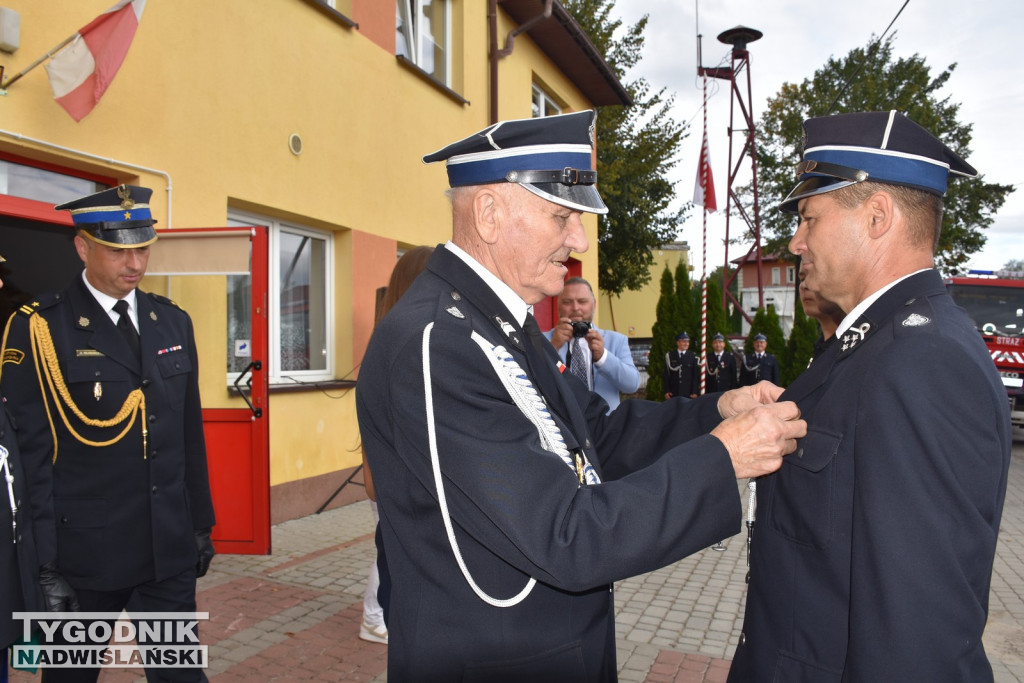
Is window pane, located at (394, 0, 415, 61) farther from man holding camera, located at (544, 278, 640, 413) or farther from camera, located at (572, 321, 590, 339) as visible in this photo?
camera, located at (572, 321, 590, 339)

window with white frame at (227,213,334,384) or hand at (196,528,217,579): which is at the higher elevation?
window with white frame at (227,213,334,384)

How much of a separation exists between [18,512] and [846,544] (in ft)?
8.04

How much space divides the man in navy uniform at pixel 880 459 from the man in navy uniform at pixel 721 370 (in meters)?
14.2

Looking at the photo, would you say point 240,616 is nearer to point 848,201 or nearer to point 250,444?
point 250,444

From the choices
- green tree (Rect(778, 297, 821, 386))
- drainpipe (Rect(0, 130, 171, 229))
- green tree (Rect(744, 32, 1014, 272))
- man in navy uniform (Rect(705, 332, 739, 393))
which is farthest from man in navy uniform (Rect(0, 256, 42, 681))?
green tree (Rect(744, 32, 1014, 272))

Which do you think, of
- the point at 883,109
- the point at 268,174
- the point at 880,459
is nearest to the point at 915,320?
the point at 880,459

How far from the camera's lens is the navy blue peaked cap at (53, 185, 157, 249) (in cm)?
319

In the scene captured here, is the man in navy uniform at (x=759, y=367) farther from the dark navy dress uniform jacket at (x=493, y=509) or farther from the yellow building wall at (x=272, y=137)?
the dark navy dress uniform jacket at (x=493, y=509)

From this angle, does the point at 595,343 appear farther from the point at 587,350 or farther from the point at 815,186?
the point at 815,186

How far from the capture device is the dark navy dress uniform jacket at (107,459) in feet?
9.37

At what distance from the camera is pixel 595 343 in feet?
18.3

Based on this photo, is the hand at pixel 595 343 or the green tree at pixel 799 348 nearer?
the hand at pixel 595 343

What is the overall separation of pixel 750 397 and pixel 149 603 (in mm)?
2472

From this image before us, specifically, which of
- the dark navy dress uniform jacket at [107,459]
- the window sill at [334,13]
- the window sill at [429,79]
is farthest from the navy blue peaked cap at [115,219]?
the window sill at [429,79]
